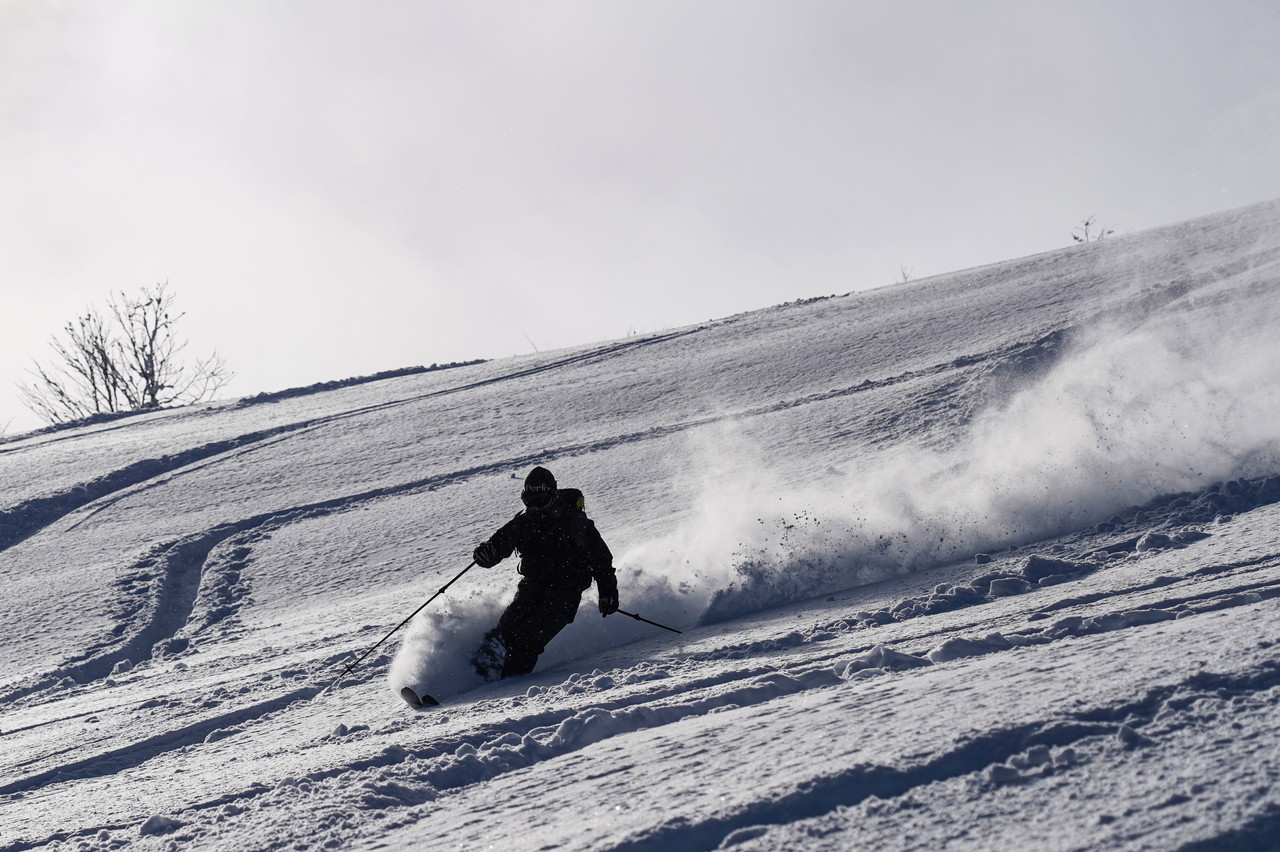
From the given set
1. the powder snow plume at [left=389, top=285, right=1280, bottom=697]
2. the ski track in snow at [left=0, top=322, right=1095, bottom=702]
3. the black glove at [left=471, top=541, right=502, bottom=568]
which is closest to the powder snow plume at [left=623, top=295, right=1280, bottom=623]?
the powder snow plume at [left=389, top=285, right=1280, bottom=697]

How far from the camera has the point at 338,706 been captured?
185 inches

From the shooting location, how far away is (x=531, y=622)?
16.7ft

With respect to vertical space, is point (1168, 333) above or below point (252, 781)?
above

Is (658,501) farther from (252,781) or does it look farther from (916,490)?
(252,781)

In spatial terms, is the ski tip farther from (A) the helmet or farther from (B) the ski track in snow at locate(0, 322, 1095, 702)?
(B) the ski track in snow at locate(0, 322, 1095, 702)

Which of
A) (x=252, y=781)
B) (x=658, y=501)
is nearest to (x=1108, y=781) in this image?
(x=252, y=781)

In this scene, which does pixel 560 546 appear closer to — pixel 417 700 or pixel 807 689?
pixel 417 700

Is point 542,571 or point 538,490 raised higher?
point 538,490

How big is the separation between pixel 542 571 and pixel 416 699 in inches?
37.3

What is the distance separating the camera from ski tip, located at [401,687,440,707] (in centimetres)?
455

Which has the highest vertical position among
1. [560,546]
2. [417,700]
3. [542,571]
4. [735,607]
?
[560,546]

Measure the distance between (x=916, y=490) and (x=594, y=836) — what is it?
16.9 feet

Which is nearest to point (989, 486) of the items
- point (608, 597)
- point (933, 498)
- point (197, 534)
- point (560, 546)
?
point (933, 498)

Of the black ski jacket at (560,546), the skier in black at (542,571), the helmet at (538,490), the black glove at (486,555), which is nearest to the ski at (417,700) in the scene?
the skier in black at (542,571)
